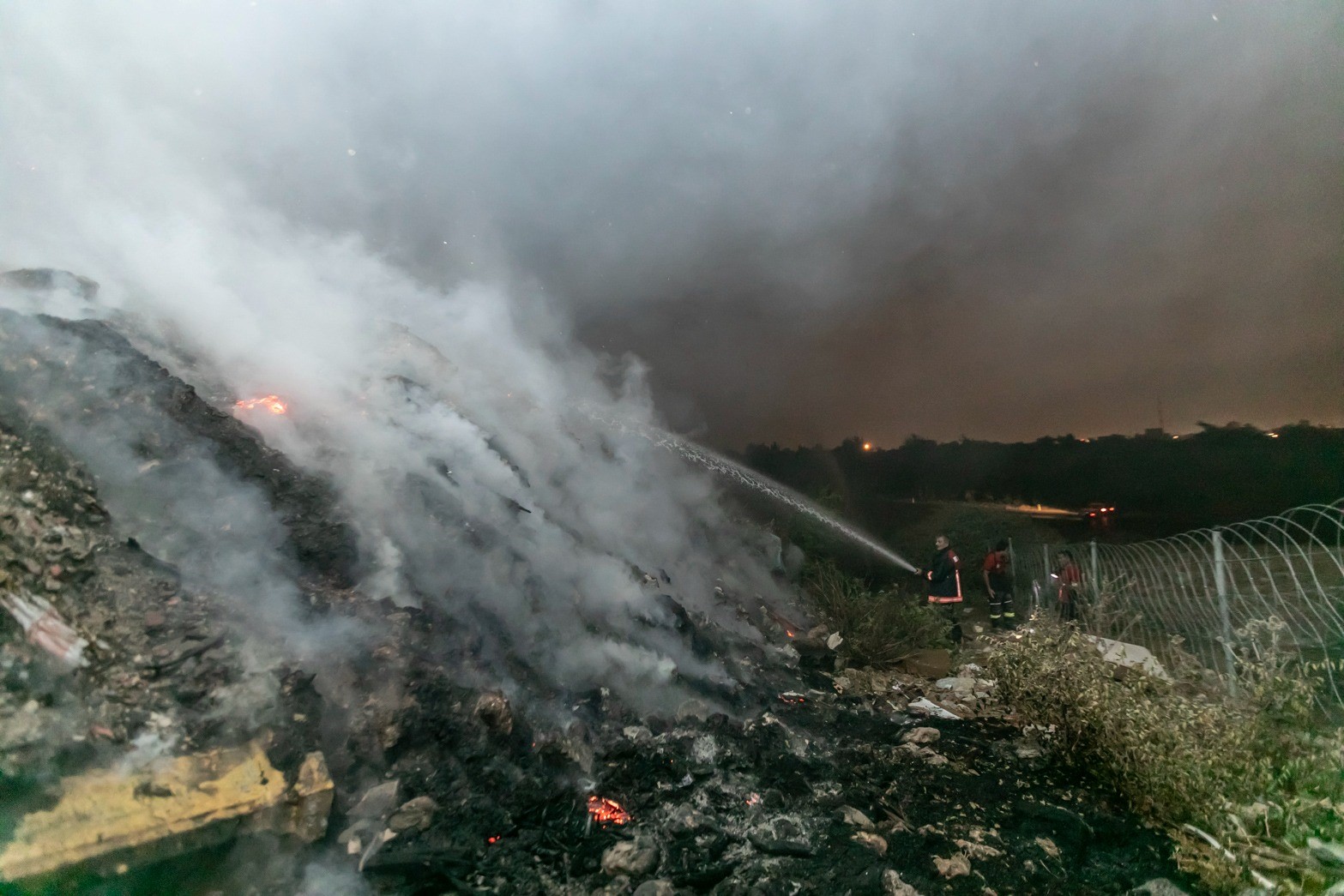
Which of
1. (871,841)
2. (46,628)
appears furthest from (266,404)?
(871,841)

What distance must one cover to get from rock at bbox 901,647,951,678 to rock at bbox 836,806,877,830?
163 inches

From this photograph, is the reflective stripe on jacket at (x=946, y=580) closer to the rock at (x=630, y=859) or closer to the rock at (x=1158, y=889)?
the rock at (x=1158, y=889)

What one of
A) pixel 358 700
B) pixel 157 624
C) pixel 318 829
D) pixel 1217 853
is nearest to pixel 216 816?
pixel 318 829

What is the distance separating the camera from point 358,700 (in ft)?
13.7

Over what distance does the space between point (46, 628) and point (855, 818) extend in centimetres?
500

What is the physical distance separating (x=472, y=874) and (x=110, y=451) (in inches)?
153

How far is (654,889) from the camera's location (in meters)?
3.33

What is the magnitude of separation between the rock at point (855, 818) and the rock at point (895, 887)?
56cm

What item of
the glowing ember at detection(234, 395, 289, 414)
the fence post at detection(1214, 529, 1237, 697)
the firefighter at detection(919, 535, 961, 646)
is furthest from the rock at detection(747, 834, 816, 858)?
the firefighter at detection(919, 535, 961, 646)

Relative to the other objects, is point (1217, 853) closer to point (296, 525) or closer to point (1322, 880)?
point (1322, 880)

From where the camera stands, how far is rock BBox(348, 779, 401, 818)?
366 cm

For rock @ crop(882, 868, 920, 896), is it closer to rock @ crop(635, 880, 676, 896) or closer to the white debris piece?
rock @ crop(635, 880, 676, 896)

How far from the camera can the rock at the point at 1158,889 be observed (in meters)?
3.32

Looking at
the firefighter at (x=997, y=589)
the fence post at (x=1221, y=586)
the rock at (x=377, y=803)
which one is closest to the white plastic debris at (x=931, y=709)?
the fence post at (x=1221, y=586)
